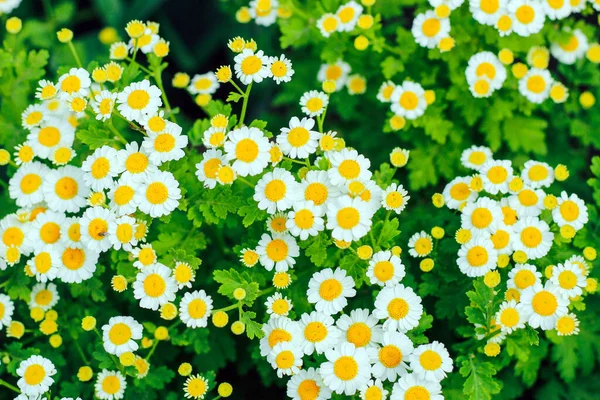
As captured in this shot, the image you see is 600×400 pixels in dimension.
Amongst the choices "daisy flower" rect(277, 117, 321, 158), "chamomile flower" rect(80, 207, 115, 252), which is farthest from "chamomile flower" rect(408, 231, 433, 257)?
"chamomile flower" rect(80, 207, 115, 252)

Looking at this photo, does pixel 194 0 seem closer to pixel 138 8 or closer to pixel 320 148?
pixel 138 8

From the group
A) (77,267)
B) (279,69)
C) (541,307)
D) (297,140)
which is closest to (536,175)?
(541,307)

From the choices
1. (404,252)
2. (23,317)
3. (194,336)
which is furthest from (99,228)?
(404,252)

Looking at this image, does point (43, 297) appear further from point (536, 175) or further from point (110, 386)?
point (536, 175)

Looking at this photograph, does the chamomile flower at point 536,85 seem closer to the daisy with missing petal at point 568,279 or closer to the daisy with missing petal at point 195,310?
the daisy with missing petal at point 568,279

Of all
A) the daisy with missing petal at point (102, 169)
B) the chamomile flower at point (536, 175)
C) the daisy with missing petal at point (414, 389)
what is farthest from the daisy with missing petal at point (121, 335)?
the chamomile flower at point (536, 175)

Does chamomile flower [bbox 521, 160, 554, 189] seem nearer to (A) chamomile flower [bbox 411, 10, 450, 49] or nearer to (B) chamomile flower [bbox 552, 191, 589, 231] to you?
(B) chamomile flower [bbox 552, 191, 589, 231]
